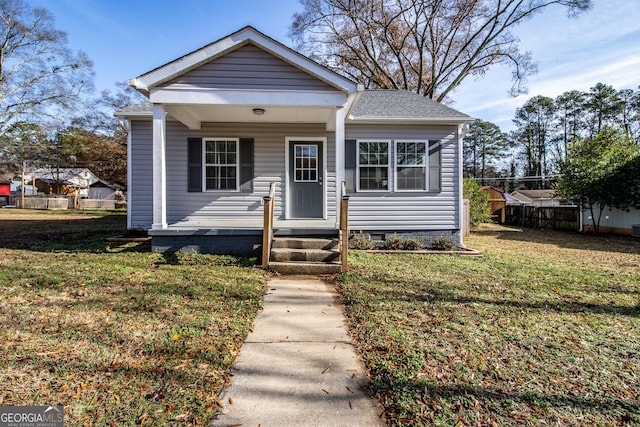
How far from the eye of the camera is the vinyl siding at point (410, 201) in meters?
8.33

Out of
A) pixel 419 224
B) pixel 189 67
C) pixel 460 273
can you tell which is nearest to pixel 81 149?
pixel 189 67

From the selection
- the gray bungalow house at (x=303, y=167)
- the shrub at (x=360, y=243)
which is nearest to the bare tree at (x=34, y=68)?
the gray bungalow house at (x=303, y=167)

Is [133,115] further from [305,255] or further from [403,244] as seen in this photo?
[403,244]

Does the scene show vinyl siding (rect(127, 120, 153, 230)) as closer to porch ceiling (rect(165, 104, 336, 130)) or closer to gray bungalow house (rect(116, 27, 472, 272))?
gray bungalow house (rect(116, 27, 472, 272))

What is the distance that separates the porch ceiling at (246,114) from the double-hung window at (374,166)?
1.11m

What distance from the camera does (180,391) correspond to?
215 centimetres

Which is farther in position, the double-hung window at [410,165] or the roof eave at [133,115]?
the double-hung window at [410,165]

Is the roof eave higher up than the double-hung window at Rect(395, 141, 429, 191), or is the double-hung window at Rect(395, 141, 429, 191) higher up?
the roof eave

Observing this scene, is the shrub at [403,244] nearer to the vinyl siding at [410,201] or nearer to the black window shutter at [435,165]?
the vinyl siding at [410,201]

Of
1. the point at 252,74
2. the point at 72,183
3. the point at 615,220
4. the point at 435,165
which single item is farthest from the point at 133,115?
the point at 72,183

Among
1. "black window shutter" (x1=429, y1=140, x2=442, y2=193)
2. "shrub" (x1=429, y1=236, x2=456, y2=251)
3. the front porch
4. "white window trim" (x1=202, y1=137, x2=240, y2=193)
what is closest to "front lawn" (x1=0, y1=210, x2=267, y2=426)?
the front porch

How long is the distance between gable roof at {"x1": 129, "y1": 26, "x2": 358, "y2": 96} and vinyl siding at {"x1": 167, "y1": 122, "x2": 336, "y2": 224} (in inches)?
74.5

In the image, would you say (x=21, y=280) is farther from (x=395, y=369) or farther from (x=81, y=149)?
(x=81, y=149)

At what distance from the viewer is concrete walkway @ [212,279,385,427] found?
198 centimetres
